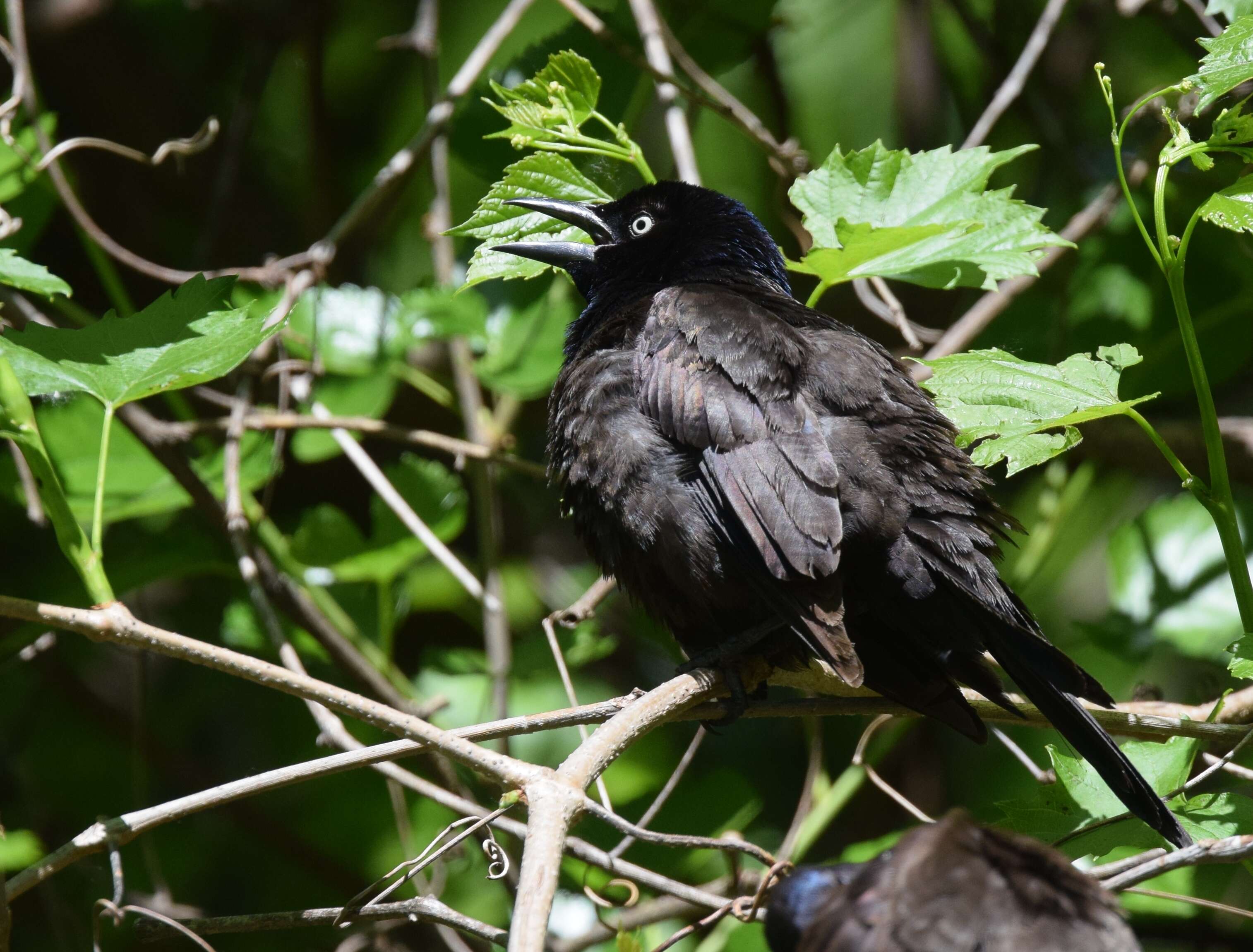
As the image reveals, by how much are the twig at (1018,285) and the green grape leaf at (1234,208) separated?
4.69ft

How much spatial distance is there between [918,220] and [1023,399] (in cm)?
64

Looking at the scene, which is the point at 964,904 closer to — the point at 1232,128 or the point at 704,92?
the point at 1232,128

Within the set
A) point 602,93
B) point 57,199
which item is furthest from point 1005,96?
point 57,199

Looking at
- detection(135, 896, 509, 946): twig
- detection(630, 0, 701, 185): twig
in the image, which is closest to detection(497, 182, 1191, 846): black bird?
detection(630, 0, 701, 185): twig

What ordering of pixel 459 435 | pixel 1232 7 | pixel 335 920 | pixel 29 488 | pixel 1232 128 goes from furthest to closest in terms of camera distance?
pixel 459 435
pixel 29 488
pixel 1232 7
pixel 1232 128
pixel 335 920

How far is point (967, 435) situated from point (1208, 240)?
219 cm

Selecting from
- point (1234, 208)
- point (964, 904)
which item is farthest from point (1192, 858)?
point (1234, 208)

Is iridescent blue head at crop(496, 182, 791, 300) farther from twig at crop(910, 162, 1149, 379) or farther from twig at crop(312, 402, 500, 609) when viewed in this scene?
twig at crop(312, 402, 500, 609)

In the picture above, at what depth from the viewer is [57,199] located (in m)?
3.56

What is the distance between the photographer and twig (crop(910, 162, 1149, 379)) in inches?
143

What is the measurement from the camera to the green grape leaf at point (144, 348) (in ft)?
7.13

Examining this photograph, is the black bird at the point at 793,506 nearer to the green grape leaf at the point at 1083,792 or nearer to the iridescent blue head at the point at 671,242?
the green grape leaf at the point at 1083,792

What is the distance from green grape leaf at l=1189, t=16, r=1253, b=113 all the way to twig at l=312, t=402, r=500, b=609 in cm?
208

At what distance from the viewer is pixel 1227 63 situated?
2.06m
